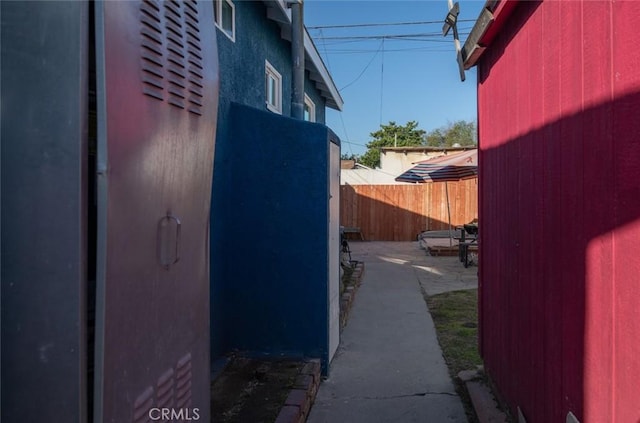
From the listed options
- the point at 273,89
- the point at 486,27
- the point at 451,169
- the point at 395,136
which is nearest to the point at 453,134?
the point at 395,136

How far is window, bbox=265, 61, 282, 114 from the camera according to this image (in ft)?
22.5

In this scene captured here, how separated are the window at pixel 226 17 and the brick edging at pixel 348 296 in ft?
12.0

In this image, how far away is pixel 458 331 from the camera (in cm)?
621

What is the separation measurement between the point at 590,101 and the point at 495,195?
1883mm

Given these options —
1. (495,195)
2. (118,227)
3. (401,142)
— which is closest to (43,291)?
(118,227)

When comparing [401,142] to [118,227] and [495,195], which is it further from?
[118,227]

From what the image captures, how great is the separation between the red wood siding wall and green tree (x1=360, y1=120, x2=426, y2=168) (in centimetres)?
4036

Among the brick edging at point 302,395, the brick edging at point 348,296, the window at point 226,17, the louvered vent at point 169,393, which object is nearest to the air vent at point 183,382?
the louvered vent at point 169,393

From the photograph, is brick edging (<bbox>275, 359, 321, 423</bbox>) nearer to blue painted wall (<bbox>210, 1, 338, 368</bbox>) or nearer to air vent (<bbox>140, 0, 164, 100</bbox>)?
blue painted wall (<bbox>210, 1, 338, 368</bbox>)

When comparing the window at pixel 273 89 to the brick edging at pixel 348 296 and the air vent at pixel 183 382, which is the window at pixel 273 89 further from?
the air vent at pixel 183 382

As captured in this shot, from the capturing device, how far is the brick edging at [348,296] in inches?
256

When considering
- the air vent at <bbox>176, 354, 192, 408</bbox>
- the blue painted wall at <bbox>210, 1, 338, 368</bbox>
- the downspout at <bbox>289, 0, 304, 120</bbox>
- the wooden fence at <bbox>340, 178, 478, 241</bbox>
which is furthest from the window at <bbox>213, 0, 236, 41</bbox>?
the wooden fence at <bbox>340, 178, 478, 241</bbox>

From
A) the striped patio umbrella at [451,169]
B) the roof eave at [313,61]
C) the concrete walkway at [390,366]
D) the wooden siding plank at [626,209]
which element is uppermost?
the roof eave at [313,61]

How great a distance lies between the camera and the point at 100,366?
3.86 feet
